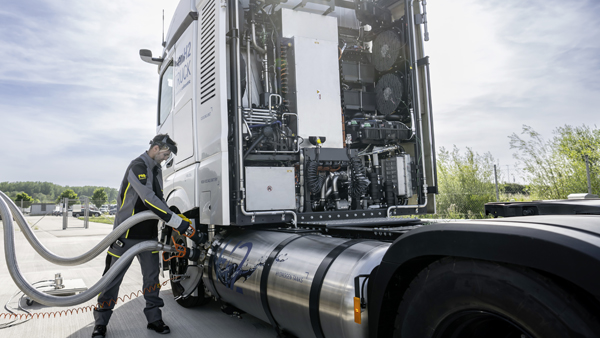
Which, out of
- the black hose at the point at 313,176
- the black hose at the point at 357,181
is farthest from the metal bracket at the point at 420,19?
the black hose at the point at 313,176

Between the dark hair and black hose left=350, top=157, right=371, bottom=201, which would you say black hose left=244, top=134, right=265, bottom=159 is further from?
black hose left=350, top=157, right=371, bottom=201

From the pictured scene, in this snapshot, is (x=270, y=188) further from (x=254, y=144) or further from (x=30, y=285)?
(x=30, y=285)

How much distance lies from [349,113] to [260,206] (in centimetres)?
198

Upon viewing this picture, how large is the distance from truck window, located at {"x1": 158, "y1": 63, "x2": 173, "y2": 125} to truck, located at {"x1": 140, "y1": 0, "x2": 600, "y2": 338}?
0.11ft

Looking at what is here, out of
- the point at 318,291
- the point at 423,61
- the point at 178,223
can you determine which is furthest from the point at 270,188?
the point at 423,61

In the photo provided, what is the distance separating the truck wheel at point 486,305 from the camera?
50.1 inches

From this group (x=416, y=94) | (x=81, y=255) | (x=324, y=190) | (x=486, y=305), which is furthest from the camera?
(x=416, y=94)

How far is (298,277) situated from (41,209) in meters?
46.9

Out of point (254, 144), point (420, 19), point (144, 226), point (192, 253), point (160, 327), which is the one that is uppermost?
point (420, 19)

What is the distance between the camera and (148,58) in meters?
6.09

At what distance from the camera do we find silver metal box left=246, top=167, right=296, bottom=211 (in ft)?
12.9

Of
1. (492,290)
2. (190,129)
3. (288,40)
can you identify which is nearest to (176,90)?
(190,129)

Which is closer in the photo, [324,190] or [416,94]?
[324,190]

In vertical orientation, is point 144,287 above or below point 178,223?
below
